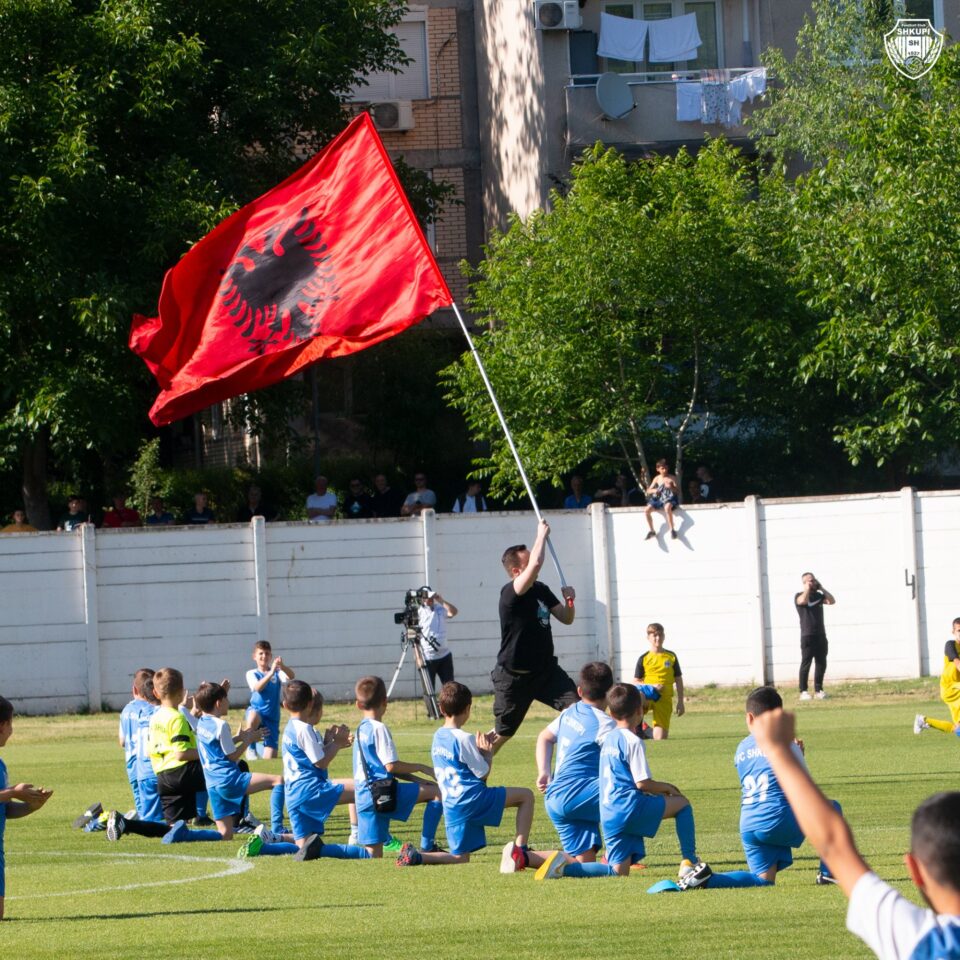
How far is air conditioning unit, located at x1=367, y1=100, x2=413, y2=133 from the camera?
38.2 meters

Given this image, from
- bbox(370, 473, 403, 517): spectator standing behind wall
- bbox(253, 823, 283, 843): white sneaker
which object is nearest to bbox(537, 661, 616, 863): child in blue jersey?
bbox(253, 823, 283, 843): white sneaker

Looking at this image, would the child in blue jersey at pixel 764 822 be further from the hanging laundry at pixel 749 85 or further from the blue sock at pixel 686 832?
the hanging laundry at pixel 749 85

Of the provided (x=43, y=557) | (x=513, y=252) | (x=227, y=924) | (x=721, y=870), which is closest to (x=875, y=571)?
(x=513, y=252)

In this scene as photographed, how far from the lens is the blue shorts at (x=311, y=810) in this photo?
1145 cm

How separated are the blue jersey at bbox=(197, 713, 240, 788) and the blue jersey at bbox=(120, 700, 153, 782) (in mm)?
1020

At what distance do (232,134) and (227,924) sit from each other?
78.3 ft

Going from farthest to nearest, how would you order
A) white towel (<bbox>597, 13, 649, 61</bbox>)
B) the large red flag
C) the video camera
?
white towel (<bbox>597, 13, 649, 61</bbox>)
the video camera
the large red flag

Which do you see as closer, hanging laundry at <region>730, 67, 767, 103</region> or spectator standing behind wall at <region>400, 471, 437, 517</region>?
spectator standing behind wall at <region>400, 471, 437, 517</region>

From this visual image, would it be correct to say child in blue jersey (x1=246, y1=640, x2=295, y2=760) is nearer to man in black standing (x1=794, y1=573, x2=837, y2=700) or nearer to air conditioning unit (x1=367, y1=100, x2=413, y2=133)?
man in black standing (x1=794, y1=573, x2=837, y2=700)

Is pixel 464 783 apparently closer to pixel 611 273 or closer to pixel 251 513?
pixel 611 273

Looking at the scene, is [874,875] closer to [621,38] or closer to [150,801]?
[150,801]

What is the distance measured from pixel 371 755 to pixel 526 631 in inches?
123

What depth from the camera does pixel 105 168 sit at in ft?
86.7

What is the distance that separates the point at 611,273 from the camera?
1127 inches
